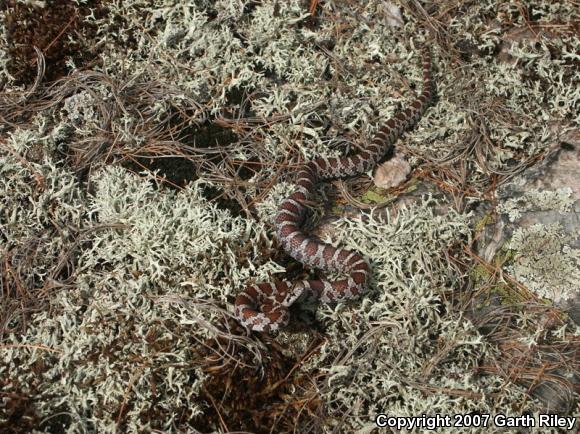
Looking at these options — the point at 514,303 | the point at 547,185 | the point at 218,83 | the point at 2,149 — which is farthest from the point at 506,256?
the point at 2,149

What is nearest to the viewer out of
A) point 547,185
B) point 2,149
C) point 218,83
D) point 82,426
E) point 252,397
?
point 82,426

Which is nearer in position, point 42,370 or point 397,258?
point 42,370

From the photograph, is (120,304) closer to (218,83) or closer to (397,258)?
(397,258)

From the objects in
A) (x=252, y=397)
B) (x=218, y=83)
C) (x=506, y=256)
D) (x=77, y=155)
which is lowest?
(x=252, y=397)

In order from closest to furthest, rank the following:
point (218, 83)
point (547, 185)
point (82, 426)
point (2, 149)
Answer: point (82, 426), point (2, 149), point (547, 185), point (218, 83)

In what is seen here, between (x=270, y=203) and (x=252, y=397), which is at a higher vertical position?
(x=270, y=203)

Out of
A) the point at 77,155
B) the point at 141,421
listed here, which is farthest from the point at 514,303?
the point at 77,155
